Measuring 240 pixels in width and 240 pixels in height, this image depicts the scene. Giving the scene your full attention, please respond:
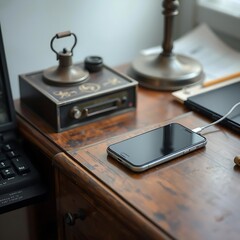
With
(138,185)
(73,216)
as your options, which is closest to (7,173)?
(73,216)

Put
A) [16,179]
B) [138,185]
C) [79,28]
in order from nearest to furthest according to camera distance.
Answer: [138,185] < [16,179] < [79,28]

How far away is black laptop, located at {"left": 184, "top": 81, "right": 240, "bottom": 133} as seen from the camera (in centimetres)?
106

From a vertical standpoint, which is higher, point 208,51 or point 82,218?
point 208,51

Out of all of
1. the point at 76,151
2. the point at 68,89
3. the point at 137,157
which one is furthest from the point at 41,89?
the point at 137,157

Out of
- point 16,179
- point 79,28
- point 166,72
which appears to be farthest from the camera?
point 79,28

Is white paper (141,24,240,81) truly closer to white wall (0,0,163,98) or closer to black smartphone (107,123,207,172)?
white wall (0,0,163,98)

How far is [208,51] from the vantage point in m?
1.43

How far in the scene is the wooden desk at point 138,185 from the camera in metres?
0.80

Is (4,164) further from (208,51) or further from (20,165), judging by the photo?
(208,51)

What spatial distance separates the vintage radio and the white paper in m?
0.26

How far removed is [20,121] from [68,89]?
13 cm

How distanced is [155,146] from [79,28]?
20.5 inches

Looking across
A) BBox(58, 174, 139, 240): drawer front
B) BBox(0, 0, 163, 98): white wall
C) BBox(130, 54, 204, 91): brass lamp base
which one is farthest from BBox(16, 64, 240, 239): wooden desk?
BBox(0, 0, 163, 98): white wall

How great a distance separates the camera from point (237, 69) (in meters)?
1.32
